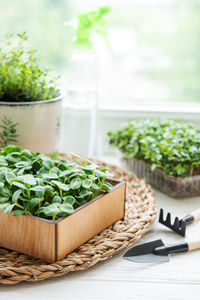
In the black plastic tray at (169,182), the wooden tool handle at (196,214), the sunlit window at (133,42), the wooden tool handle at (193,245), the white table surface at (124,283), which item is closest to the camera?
the white table surface at (124,283)

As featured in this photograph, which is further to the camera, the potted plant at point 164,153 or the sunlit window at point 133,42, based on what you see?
the sunlit window at point 133,42

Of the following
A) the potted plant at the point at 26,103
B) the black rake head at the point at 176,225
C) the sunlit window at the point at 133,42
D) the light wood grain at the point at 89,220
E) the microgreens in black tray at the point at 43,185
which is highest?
the sunlit window at the point at 133,42

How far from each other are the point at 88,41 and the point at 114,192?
53cm

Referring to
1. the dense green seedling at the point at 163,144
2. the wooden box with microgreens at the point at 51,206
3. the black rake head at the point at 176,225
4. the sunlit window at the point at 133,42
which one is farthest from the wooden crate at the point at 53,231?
the sunlit window at the point at 133,42

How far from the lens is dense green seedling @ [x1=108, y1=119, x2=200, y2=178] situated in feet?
3.00

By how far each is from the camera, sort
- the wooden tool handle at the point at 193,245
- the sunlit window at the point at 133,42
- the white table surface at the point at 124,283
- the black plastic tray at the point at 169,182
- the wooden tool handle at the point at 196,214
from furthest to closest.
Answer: the sunlit window at the point at 133,42
the black plastic tray at the point at 169,182
the wooden tool handle at the point at 196,214
the wooden tool handle at the point at 193,245
the white table surface at the point at 124,283

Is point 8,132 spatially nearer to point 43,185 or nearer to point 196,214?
point 43,185

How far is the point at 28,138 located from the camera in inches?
35.2

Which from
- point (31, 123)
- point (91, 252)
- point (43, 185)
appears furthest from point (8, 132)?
point (91, 252)

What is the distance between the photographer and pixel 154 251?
0.70m

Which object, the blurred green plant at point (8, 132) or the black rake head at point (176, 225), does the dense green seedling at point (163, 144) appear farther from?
the blurred green plant at point (8, 132)

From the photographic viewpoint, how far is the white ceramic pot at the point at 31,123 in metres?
0.86

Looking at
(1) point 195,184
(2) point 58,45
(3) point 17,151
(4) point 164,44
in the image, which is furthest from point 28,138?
(4) point 164,44

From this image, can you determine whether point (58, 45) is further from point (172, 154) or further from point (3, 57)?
point (172, 154)
